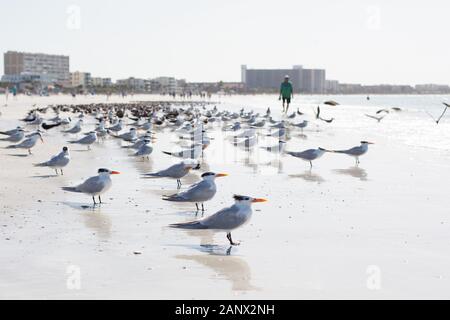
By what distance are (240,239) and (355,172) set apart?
7660mm

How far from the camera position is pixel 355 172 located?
1504 cm

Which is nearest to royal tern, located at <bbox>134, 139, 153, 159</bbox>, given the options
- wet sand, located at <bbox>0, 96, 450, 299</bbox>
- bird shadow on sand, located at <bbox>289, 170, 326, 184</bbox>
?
wet sand, located at <bbox>0, 96, 450, 299</bbox>

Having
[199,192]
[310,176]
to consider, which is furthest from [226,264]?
[310,176]

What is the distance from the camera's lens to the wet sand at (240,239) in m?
6.07

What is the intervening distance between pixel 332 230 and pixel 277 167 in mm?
7299

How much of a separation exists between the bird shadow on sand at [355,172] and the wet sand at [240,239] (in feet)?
0.16

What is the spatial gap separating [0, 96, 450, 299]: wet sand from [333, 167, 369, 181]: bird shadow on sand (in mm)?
48

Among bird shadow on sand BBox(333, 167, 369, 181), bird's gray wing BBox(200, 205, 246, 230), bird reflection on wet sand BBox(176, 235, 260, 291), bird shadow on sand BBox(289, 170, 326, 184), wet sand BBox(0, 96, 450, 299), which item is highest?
bird's gray wing BBox(200, 205, 246, 230)

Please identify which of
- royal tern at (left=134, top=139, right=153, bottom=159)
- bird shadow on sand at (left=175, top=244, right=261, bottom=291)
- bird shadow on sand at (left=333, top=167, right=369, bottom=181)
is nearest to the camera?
bird shadow on sand at (left=175, top=244, right=261, bottom=291)

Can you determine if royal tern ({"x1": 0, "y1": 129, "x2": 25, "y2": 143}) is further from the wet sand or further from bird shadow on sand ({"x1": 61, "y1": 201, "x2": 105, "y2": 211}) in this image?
bird shadow on sand ({"x1": 61, "y1": 201, "x2": 105, "y2": 211})

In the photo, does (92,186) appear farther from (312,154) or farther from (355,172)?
(355,172)

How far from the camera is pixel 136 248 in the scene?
7.54m

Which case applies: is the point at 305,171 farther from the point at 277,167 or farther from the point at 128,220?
the point at 128,220

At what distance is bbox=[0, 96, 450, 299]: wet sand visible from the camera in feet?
19.9
